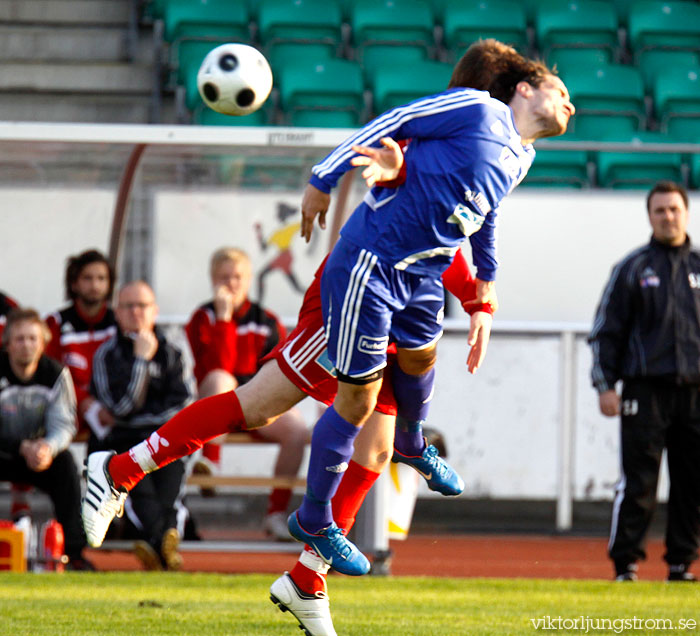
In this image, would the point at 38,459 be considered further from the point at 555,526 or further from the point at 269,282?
the point at 555,526

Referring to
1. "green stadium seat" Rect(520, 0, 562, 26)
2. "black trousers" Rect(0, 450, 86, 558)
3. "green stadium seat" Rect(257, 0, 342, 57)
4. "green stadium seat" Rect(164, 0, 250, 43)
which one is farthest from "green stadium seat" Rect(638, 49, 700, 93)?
"black trousers" Rect(0, 450, 86, 558)

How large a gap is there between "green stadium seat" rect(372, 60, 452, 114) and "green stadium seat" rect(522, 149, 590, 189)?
108cm

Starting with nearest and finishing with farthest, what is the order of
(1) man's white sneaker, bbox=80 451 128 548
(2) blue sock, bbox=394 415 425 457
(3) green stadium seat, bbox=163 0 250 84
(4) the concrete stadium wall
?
(1) man's white sneaker, bbox=80 451 128 548 < (2) blue sock, bbox=394 415 425 457 < (4) the concrete stadium wall < (3) green stadium seat, bbox=163 0 250 84

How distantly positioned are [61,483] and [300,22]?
6.31 m

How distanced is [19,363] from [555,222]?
388 cm

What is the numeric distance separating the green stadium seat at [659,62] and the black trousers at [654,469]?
574 centimetres

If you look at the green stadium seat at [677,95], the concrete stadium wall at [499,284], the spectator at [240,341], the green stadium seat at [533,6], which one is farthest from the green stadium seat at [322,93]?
the spectator at [240,341]

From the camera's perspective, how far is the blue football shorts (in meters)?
3.50

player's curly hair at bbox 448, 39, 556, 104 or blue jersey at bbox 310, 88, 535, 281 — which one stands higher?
player's curly hair at bbox 448, 39, 556, 104

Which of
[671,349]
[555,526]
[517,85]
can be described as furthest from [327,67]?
[517,85]

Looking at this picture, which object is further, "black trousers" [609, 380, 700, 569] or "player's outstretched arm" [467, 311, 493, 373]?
"black trousers" [609, 380, 700, 569]

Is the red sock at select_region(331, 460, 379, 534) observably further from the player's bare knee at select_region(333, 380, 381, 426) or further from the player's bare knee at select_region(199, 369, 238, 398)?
the player's bare knee at select_region(199, 369, 238, 398)

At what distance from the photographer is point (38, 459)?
6180 mm

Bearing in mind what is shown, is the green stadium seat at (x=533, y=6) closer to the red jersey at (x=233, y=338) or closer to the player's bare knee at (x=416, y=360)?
the red jersey at (x=233, y=338)
